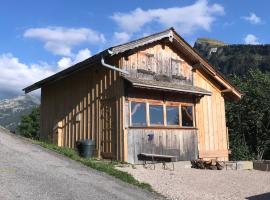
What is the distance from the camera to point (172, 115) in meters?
18.2

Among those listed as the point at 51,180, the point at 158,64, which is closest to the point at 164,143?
the point at 158,64

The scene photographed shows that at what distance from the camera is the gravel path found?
11.7 meters

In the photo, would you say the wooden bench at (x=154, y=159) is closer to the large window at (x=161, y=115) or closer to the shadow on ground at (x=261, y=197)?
the large window at (x=161, y=115)

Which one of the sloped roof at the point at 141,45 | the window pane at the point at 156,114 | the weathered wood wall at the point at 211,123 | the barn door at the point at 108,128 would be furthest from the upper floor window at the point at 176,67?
the barn door at the point at 108,128

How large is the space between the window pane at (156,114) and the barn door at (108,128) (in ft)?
5.24

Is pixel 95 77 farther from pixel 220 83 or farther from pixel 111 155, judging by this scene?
pixel 220 83

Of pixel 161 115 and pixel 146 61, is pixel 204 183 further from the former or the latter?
pixel 146 61

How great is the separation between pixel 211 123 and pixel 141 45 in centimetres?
611

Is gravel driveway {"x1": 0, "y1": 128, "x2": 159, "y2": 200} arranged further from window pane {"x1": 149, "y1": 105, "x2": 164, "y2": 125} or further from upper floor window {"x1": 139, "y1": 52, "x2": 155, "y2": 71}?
upper floor window {"x1": 139, "y1": 52, "x2": 155, "y2": 71}

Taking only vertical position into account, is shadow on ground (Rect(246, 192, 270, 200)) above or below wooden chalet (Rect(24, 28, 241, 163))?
below

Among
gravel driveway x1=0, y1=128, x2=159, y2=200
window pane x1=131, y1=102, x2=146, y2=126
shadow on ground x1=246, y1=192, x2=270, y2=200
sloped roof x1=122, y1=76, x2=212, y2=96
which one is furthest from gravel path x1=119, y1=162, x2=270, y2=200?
sloped roof x1=122, y1=76, x2=212, y2=96

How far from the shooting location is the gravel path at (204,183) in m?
11.7

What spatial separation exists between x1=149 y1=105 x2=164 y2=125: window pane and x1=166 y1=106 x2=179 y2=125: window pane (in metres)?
0.45

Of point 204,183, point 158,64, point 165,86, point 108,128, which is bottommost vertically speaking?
point 204,183
